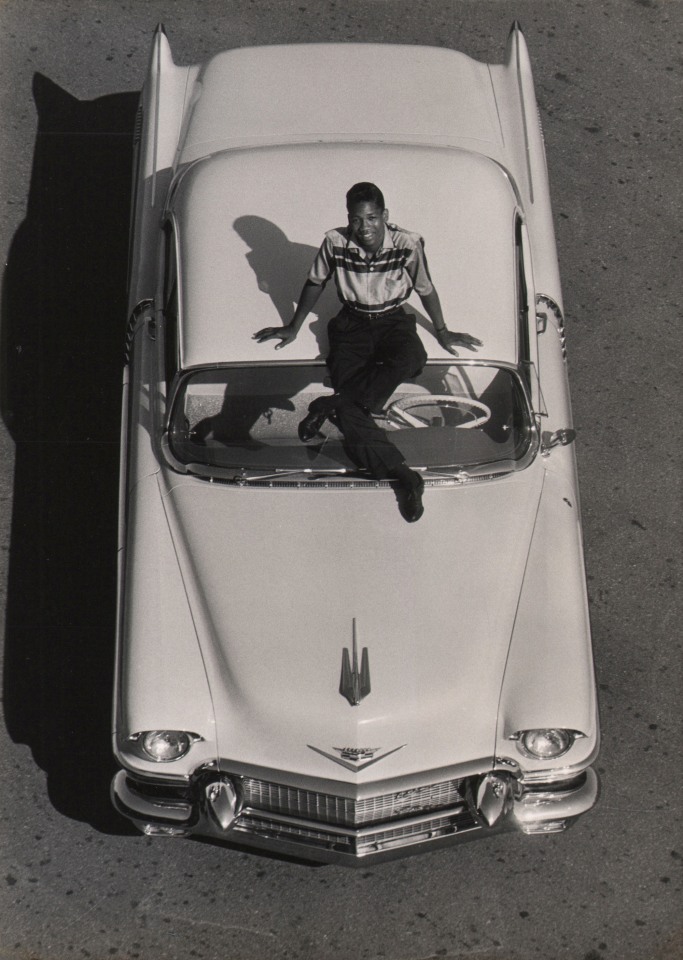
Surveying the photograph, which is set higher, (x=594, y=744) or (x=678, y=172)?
(x=678, y=172)

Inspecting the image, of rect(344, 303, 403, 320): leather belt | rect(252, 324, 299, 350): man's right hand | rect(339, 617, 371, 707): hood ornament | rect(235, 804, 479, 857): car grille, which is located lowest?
rect(235, 804, 479, 857): car grille

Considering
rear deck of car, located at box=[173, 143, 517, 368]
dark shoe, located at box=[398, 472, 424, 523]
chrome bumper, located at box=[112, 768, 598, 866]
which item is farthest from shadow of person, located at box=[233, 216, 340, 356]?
chrome bumper, located at box=[112, 768, 598, 866]

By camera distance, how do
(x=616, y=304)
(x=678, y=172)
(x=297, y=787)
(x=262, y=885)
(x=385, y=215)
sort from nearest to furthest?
(x=297, y=787), (x=385, y=215), (x=262, y=885), (x=616, y=304), (x=678, y=172)

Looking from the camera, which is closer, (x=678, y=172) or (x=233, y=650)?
(x=233, y=650)

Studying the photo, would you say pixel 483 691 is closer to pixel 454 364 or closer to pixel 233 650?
pixel 233 650

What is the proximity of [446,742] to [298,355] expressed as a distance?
175cm

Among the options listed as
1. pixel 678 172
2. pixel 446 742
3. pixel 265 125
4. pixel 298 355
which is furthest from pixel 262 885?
pixel 678 172

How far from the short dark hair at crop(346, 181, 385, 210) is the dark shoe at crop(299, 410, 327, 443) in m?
0.87

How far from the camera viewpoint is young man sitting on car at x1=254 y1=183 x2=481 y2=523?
16.7 feet

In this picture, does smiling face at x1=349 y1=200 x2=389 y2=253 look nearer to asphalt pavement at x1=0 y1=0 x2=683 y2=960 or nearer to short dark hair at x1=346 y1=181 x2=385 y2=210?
short dark hair at x1=346 y1=181 x2=385 y2=210

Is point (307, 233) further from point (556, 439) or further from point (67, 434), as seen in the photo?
point (67, 434)

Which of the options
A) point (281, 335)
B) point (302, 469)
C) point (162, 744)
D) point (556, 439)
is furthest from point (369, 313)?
point (162, 744)

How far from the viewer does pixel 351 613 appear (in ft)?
16.3

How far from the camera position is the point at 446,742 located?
187 inches
